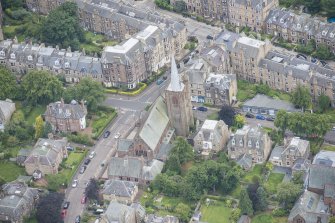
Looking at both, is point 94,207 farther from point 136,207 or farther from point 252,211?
point 252,211

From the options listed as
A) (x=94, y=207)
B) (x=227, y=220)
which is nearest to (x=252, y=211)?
(x=227, y=220)

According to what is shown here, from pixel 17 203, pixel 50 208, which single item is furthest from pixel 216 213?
pixel 17 203

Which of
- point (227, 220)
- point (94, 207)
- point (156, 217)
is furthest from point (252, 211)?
point (94, 207)

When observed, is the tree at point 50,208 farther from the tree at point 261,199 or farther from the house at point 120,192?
the tree at point 261,199

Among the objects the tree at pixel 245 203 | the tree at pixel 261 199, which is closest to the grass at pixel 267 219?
the tree at pixel 261 199

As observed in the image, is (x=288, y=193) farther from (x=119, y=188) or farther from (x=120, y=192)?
(x=119, y=188)

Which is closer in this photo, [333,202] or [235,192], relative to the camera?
[333,202]
